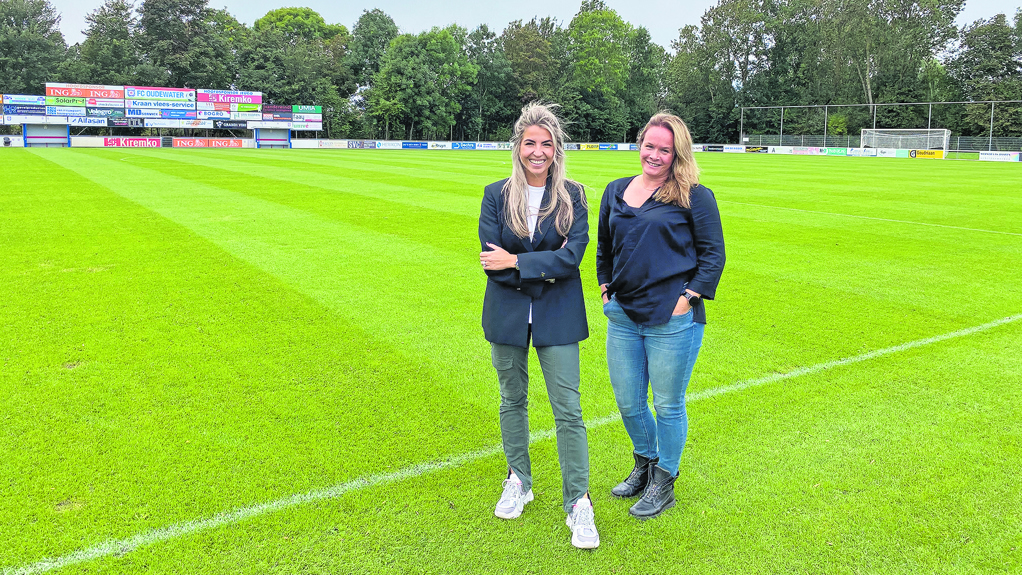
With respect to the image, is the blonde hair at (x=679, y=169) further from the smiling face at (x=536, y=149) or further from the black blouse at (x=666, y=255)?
the smiling face at (x=536, y=149)

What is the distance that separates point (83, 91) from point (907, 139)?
6201 centimetres

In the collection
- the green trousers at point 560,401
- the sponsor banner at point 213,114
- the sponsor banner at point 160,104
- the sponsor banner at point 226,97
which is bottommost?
the green trousers at point 560,401

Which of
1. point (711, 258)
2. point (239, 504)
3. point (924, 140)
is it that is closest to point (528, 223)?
point (711, 258)

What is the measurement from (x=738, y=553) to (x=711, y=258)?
53.9 inches

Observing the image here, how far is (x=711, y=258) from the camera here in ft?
10.7

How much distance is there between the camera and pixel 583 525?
10.6ft

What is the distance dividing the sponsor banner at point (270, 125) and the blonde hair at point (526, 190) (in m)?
61.6

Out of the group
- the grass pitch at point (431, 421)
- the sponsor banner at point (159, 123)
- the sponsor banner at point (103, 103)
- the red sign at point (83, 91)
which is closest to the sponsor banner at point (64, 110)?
the sponsor banner at point (103, 103)

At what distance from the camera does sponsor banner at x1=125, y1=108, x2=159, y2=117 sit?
181ft

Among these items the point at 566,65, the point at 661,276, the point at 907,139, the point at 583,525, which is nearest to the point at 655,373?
the point at 661,276

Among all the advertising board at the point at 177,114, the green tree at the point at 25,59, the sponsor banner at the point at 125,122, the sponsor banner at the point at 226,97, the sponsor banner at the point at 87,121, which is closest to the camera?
the sponsor banner at the point at 87,121

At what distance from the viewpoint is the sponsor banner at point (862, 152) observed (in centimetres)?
4997

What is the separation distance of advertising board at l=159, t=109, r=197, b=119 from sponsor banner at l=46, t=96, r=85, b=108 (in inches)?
221

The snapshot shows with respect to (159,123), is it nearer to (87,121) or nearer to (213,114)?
(213,114)
